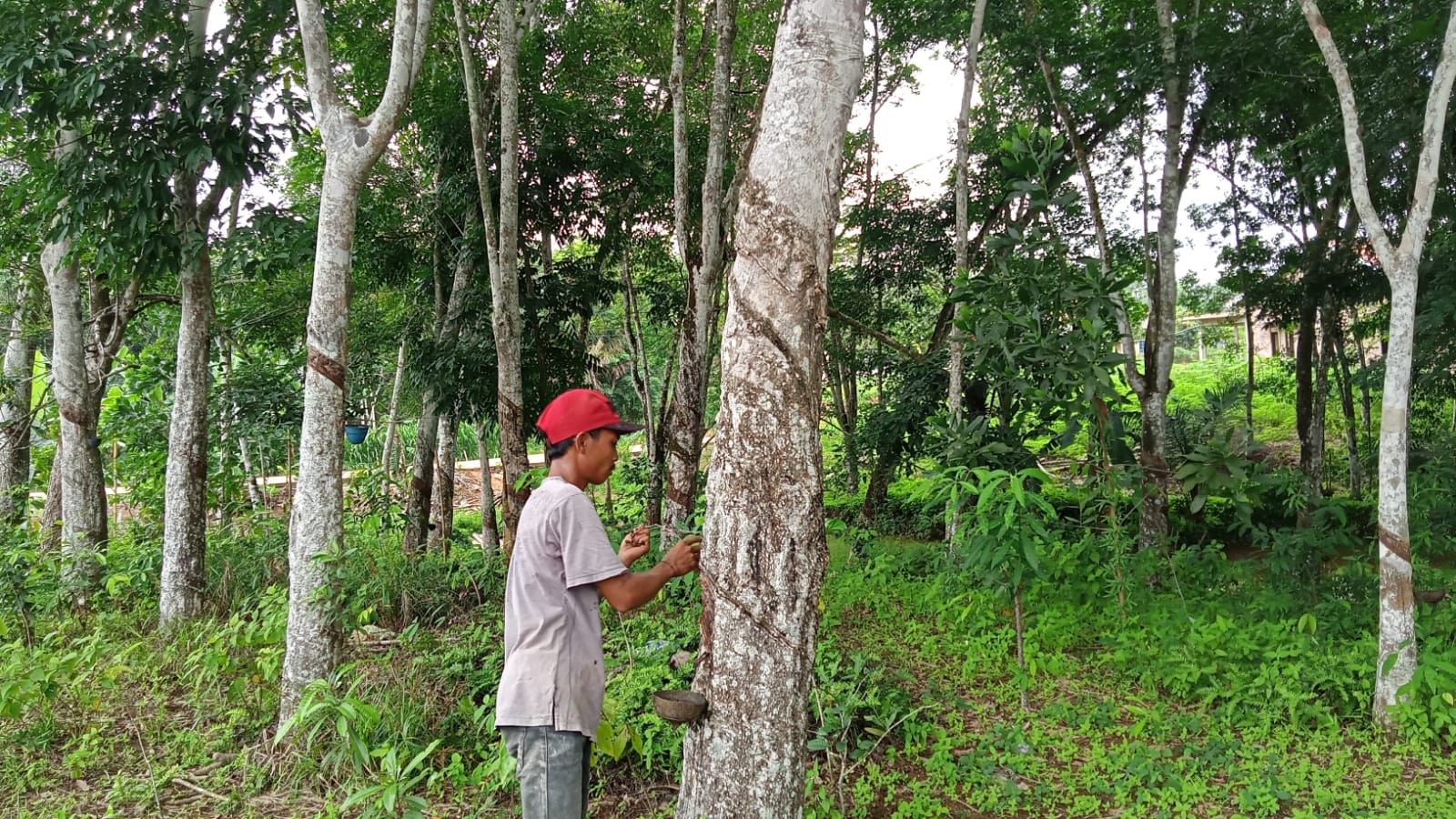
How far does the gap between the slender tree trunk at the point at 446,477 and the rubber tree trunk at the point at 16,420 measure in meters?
3.55

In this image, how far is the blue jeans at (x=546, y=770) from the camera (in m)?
2.21

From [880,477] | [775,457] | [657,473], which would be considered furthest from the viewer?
[880,477]

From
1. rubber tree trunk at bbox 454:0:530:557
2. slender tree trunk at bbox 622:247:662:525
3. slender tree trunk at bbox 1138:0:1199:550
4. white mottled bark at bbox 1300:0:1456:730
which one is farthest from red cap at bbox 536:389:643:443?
slender tree trunk at bbox 1138:0:1199:550

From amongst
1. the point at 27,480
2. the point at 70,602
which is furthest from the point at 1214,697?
the point at 27,480

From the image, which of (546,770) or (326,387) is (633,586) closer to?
(546,770)

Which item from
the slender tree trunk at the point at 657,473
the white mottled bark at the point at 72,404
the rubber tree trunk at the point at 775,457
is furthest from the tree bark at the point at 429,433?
the rubber tree trunk at the point at 775,457

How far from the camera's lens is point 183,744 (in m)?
3.82

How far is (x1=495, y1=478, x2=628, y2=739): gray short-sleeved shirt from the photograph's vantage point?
2.19 meters

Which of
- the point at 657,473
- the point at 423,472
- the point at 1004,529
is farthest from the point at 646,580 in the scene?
the point at 423,472

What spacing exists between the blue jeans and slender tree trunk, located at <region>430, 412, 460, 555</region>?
4851mm

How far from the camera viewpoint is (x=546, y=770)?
2221 millimetres

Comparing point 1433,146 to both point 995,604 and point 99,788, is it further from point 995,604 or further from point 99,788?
point 99,788

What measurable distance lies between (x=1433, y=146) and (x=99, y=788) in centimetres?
661

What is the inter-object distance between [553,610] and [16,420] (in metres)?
7.86
